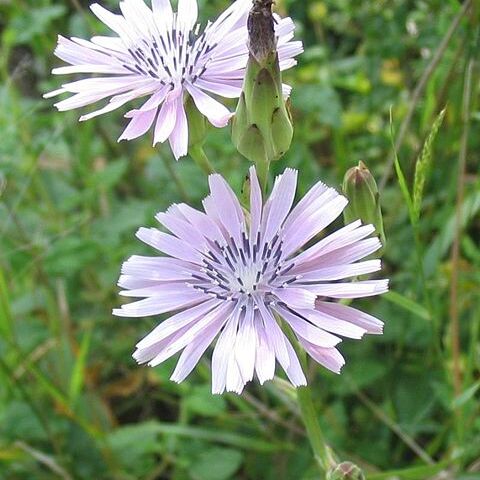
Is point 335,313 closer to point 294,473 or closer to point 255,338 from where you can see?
point 255,338

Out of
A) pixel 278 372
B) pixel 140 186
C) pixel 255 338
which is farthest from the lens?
pixel 140 186

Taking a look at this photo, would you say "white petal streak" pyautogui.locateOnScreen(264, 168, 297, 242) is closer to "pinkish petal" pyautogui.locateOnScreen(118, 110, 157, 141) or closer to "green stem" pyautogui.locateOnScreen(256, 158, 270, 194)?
"green stem" pyautogui.locateOnScreen(256, 158, 270, 194)

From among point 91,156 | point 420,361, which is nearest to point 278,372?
point 420,361

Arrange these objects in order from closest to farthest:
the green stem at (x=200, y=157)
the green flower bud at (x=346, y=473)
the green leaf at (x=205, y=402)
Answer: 1. the green flower bud at (x=346, y=473)
2. the green stem at (x=200, y=157)
3. the green leaf at (x=205, y=402)

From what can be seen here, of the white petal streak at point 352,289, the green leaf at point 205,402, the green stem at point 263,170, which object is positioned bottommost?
the green leaf at point 205,402

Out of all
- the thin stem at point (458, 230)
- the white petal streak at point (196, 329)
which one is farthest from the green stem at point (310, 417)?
the thin stem at point (458, 230)

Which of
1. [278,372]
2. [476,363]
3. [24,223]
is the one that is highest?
[24,223]

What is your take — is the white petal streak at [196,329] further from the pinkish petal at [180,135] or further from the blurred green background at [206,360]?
the blurred green background at [206,360]
